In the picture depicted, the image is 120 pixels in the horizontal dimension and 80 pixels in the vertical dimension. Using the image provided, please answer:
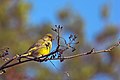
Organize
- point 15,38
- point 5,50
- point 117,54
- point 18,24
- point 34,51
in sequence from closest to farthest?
point 5,50 < point 34,51 < point 15,38 < point 18,24 < point 117,54

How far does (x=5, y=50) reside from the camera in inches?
96.0

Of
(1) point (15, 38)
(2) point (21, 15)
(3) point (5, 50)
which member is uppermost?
(2) point (21, 15)

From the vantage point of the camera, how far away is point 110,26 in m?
15.2

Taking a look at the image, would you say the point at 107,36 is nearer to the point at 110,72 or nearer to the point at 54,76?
the point at 110,72

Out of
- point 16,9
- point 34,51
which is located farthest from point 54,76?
point 34,51

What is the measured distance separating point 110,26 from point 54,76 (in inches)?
135

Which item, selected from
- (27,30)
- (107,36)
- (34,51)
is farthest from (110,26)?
(34,51)

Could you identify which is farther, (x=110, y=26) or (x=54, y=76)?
(x=110, y=26)

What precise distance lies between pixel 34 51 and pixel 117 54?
465 inches

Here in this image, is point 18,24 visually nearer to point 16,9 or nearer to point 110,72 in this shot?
point 16,9

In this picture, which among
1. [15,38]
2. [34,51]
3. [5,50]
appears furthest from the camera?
[15,38]

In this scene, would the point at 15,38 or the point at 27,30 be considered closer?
the point at 15,38

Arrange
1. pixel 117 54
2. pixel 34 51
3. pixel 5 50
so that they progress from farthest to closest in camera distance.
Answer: pixel 117 54 → pixel 34 51 → pixel 5 50

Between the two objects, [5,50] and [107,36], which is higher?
[107,36]
